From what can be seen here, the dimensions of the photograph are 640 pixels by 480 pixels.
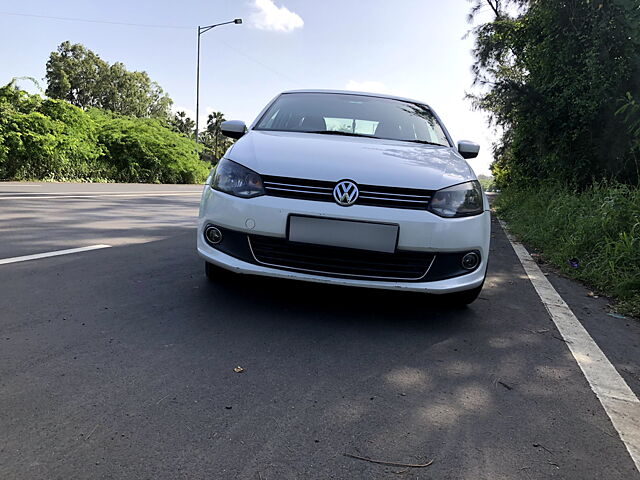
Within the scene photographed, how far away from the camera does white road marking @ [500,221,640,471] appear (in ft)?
6.24

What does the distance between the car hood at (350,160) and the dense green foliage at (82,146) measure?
12.3 meters

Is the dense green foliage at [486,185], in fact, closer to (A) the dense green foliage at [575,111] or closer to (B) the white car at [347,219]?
(B) the white car at [347,219]

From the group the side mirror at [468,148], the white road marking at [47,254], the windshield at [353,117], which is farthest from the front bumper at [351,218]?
the white road marking at [47,254]

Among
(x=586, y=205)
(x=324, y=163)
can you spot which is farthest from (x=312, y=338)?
(x=586, y=205)

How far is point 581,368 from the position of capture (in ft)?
8.18

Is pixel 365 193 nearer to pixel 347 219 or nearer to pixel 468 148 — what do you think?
pixel 347 219

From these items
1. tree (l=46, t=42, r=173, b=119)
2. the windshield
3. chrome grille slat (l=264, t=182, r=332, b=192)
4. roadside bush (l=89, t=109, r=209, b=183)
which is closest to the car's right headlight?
chrome grille slat (l=264, t=182, r=332, b=192)

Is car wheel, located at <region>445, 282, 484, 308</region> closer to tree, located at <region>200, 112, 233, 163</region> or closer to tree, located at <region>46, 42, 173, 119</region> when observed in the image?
tree, located at <region>46, 42, 173, 119</region>

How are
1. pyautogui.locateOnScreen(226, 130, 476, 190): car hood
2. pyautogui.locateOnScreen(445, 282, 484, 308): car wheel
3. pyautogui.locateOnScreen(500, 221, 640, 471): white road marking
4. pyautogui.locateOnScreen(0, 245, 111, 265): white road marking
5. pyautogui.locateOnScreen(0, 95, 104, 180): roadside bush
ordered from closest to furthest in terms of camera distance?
1. pyautogui.locateOnScreen(500, 221, 640, 471): white road marking
2. pyautogui.locateOnScreen(226, 130, 476, 190): car hood
3. pyautogui.locateOnScreen(445, 282, 484, 308): car wheel
4. pyautogui.locateOnScreen(0, 245, 111, 265): white road marking
5. pyautogui.locateOnScreen(0, 95, 104, 180): roadside bush

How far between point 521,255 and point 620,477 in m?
4.71

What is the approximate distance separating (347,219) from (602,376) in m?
1.45

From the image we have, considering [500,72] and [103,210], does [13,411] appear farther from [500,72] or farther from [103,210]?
[500,72]

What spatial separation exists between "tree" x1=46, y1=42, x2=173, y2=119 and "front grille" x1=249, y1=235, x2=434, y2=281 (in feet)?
169

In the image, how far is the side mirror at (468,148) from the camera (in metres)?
4.05
